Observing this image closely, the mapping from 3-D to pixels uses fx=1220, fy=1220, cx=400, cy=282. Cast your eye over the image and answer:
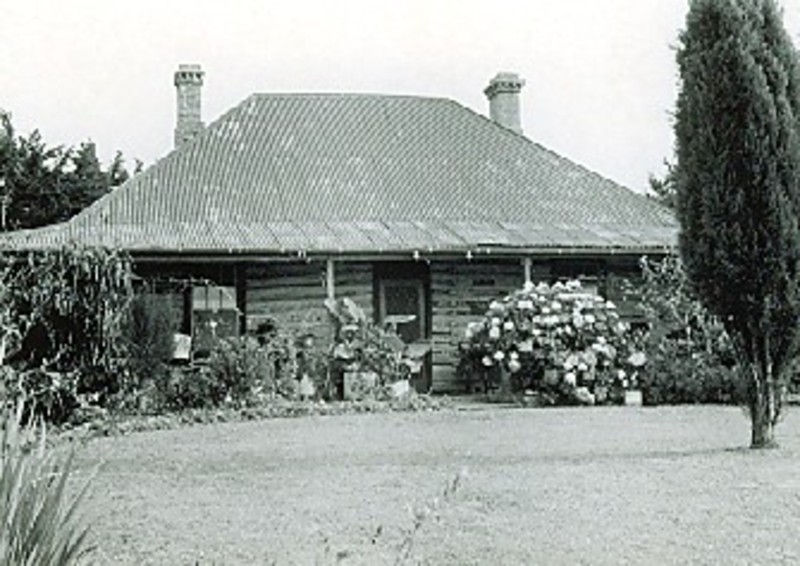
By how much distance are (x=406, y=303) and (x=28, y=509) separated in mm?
18247

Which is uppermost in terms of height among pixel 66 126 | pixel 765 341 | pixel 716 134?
pixel 66 126

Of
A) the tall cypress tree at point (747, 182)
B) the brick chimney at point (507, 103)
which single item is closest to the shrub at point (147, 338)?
the tall cypress tree at point (747, 182)

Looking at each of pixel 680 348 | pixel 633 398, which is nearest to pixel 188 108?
pixel 680 348

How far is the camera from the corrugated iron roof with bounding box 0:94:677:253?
21.1m

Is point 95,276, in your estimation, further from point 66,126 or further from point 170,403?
point 66,126

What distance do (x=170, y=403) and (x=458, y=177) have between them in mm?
9593

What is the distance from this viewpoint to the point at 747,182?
1138cm

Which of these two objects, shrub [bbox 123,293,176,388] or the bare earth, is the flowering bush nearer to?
the bare earth

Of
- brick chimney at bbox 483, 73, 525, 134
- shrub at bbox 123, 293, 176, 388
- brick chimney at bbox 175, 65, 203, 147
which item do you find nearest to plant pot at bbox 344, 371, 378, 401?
shrub at bbox 123, 293, 176, 388

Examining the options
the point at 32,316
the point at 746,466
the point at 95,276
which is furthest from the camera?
the point at 95,276

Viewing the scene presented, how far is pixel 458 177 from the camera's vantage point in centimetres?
2469

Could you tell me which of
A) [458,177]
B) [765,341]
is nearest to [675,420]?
[765,341]

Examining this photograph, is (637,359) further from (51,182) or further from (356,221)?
(51,182)

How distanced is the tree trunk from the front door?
10.5 meters
